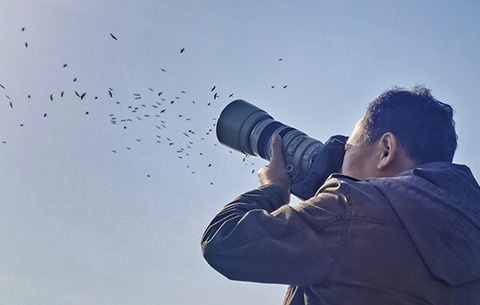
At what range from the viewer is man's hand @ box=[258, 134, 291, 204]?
13.1 ft

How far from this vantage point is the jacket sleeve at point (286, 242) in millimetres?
2744

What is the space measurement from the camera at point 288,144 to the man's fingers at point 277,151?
0.07 m

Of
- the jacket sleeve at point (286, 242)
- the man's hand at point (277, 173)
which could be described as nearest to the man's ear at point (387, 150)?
the jacket sleeve at point (286, 242)

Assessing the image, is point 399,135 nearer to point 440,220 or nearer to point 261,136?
point 440,220

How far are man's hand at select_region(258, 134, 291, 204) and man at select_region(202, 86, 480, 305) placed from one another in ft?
3.05

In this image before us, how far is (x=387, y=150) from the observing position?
3467 mm

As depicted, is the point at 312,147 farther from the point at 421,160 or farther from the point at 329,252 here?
the point at 329,252

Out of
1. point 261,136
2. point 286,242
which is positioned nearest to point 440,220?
point 286,242

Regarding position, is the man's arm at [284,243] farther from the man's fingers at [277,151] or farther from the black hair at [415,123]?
the man's fingers at [277,151]

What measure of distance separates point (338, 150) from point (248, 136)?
1.66 metres

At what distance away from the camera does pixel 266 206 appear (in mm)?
3430

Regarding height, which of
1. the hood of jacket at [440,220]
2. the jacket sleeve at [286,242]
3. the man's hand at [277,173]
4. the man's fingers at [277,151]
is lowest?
the jacket sleeve at [286,242]

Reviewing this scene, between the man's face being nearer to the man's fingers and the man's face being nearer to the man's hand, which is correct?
the man's hand

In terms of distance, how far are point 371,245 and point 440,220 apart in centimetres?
36
